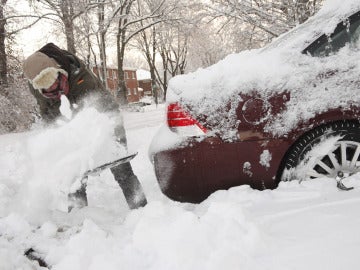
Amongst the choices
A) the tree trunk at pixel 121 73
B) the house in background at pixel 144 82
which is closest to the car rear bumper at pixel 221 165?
the tree trunk at pixel 121 73

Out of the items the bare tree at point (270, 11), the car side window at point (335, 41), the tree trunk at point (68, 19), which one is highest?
the tree trunk at point (68, 19)

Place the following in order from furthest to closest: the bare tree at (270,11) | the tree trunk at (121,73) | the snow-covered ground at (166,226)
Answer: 1. the tree trunk at (121,73)
2. the bare tree at (270,11)
3. the snow-covered ground at (166,226)

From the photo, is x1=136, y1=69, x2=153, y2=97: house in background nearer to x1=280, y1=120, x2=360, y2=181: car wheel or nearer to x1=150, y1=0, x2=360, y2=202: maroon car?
x1=150, y1=0, x2=360, y2=202: maroon car

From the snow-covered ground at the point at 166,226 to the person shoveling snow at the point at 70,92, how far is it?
0.80 ft

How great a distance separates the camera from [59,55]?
3.50 metres

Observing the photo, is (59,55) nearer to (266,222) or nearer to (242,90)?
(242,90)

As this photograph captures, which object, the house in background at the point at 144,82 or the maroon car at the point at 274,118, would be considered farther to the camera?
the house in background at the point at 144,82

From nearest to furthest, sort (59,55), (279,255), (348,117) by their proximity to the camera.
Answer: (279,255), (348,117), (59,55)

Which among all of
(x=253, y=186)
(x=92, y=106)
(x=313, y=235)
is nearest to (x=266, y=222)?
(x=313, y=235)

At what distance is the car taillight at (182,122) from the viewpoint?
2.99m

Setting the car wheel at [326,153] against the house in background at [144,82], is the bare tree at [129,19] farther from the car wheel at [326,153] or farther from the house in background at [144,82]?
the house in background at [144,82]

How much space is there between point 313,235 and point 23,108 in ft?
54.6

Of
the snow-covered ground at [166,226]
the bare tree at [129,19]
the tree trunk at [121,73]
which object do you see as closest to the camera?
the snow-covered ground at [166,226]

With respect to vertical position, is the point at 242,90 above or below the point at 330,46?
below
